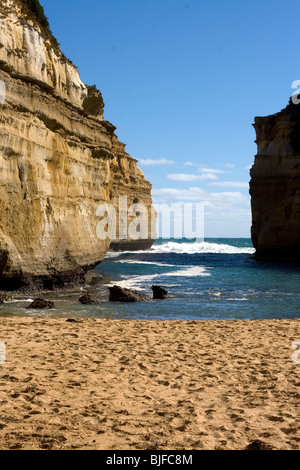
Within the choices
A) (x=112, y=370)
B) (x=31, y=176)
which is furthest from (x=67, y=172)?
(x=112, y=370)

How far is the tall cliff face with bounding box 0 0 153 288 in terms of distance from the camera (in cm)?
1420

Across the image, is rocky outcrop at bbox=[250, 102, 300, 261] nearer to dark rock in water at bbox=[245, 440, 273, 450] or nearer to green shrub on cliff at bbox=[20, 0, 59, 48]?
green shrub on cliff at bbox=[20, 0, 59, 48]

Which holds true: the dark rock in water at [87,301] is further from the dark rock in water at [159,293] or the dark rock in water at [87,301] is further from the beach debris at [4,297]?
the dark rock in water at [159,293]

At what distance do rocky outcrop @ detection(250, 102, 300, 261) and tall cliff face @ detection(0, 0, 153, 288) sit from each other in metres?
21.8

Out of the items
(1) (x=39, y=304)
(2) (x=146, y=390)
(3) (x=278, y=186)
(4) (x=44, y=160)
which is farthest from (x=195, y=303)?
(3) (x=278, y=186)

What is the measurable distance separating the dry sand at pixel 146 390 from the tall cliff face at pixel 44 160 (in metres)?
5.94

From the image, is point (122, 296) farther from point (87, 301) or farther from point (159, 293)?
point (159, 293)

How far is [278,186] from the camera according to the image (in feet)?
128

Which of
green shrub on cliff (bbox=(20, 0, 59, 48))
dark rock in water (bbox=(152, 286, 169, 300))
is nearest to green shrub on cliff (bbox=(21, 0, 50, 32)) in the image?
green shrub on cliff (bbox=(20, 0, 59, 48))

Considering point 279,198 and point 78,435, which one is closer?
point 78,435

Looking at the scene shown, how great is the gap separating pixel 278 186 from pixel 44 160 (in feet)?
90.6
